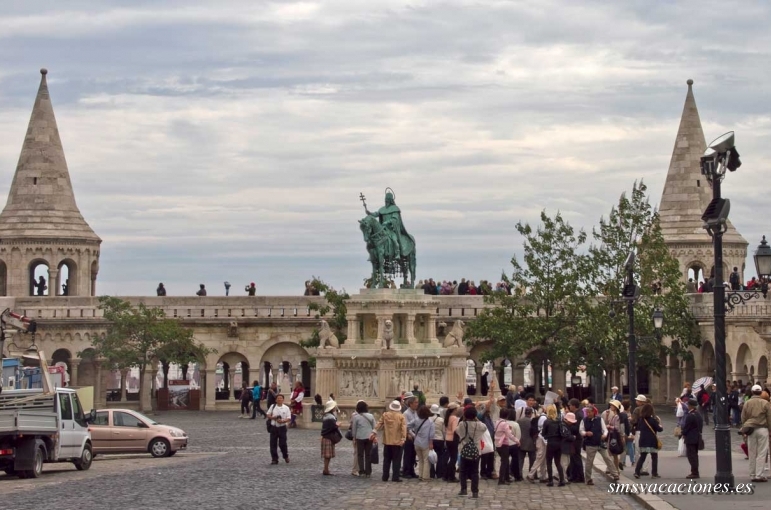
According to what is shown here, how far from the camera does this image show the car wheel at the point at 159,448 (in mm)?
29016

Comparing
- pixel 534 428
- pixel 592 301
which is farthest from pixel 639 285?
pixel 534 428

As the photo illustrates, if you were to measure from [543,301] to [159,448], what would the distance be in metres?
20.6

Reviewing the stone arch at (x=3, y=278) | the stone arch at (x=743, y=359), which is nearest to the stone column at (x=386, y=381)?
the stone arch at (x=743, y=359)

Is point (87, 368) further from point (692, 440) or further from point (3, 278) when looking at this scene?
point (692, 440)

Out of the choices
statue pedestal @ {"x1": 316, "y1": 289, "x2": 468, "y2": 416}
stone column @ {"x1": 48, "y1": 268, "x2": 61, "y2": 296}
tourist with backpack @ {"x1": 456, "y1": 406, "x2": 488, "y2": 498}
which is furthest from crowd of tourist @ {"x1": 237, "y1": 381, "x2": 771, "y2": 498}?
stone column @ {"x1": 48, "y1": 268, "x2": 61, "y2": 296}

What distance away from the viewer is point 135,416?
95.3 feet

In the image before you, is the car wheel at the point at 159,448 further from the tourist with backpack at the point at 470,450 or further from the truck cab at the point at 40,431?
the tourist with backpack at the point at 470,450

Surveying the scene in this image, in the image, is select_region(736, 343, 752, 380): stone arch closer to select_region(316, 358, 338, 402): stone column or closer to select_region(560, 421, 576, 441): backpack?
select_region(316, 358, 338, 402): stone column

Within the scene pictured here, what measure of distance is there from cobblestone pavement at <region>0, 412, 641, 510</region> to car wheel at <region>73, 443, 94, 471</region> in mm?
182

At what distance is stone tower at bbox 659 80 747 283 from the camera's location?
54.7 m

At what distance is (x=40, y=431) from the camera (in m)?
23.4

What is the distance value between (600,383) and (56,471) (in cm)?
2595

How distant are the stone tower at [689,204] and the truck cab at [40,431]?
33074mm

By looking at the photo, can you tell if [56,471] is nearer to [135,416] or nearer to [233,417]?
[135,416]
